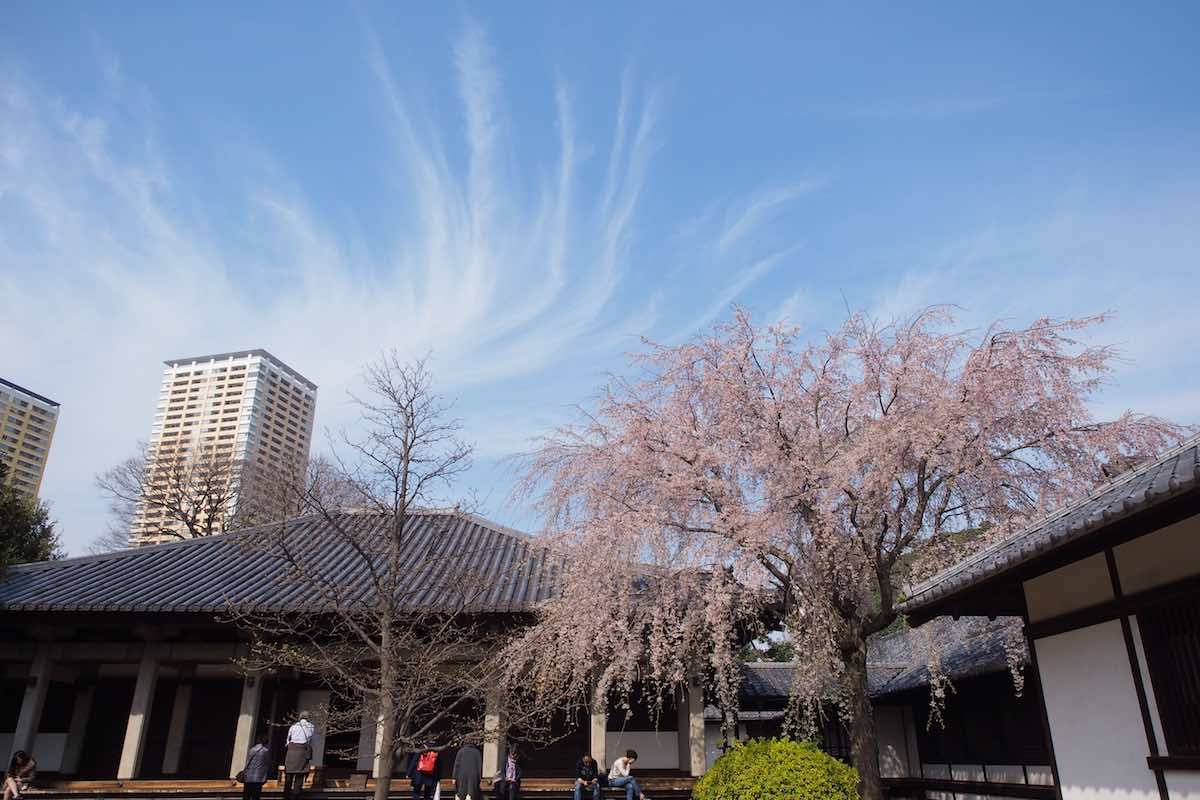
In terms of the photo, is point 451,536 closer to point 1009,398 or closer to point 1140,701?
point 1009,398

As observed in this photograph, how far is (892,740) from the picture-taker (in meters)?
22.0

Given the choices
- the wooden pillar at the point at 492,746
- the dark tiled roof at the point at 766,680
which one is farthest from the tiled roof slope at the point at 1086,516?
the dark tiled roof at the point at 766,680

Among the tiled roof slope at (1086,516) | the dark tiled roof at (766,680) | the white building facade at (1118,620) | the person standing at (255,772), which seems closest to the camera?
the tiled roof slope at (1086,516)

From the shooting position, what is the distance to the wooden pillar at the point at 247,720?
14.2 metres

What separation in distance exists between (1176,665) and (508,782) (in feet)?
34.1

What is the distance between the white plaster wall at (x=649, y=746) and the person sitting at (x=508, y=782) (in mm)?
2477

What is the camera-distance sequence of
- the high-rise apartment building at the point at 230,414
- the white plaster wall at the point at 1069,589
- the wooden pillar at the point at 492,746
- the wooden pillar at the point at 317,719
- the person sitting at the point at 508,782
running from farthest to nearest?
the high-rise apartment building at the point at 230,414, the wooden pillar at the point at 317,719, the wooden pillar at the point at 492,746, the person sitting at the point at 508,782, the white plaster wall at the point at 1069,589

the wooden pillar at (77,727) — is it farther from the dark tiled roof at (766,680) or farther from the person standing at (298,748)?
the dark tiled roof at (766,680)

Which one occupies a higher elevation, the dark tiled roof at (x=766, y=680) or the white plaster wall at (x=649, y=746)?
the dark tiled roof at (x=766, y=680)

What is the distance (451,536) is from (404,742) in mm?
9685

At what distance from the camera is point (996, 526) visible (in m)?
10.9

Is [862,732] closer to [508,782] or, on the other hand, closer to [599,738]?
[599,738]

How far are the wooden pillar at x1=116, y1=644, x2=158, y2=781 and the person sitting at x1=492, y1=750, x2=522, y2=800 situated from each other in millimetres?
6667

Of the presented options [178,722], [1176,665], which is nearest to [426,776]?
[178,722]
